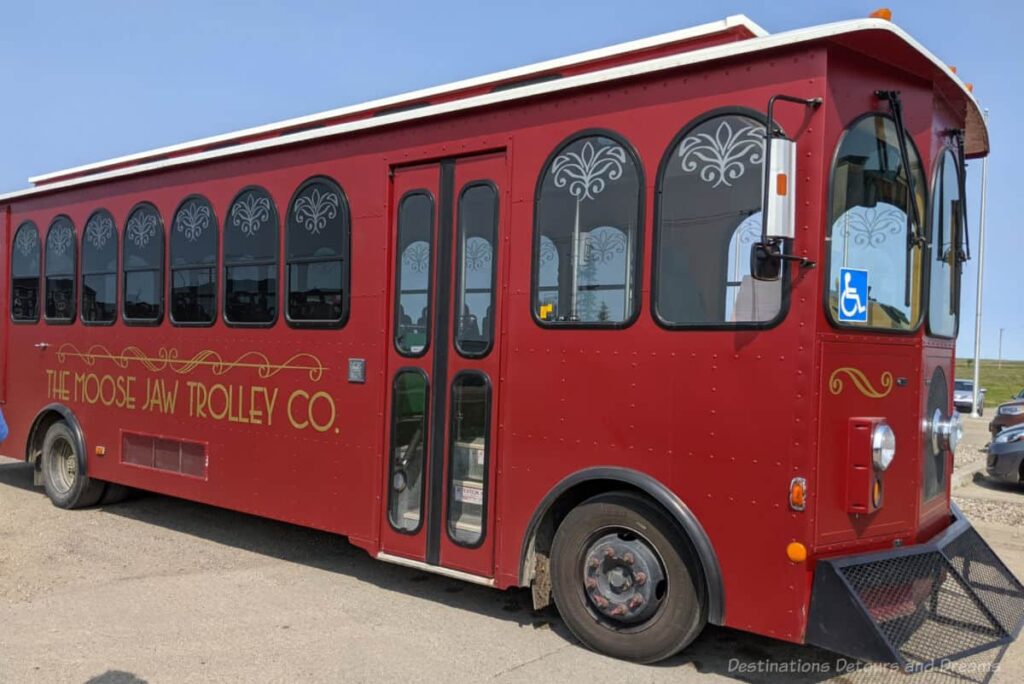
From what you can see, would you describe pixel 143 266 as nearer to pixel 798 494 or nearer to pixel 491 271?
pixel 491 271

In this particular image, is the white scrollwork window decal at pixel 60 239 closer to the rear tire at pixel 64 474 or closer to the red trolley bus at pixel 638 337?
the rear tire at pixel 64 474

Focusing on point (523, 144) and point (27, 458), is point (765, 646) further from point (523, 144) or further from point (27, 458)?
point (27, 458)

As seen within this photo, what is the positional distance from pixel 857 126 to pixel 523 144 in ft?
5.73

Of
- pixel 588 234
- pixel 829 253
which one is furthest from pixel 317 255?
pixel 829 253

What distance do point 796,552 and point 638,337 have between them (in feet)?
4.10

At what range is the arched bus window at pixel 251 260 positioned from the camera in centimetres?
620

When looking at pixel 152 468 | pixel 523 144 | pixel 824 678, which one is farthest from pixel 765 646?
pixel 152 468

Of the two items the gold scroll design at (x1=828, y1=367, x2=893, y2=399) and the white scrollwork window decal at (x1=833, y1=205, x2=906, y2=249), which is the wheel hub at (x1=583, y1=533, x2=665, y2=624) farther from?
the white scrollwork window decal at (x1=833, y1=205, x2=906, y2=249)

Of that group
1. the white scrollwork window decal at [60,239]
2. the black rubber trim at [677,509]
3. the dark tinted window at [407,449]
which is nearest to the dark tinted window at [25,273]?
the white scrollwork window decal at [60,239]

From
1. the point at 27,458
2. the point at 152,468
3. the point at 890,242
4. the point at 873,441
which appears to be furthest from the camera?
the point at 27,458

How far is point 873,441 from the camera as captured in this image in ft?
13.0

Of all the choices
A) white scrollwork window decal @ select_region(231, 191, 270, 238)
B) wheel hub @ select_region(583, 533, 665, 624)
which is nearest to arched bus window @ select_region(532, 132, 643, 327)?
wheel hub @ select_region(583, 533, 665, 624)

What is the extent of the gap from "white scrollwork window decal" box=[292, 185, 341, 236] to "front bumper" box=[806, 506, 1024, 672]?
12.2 feet

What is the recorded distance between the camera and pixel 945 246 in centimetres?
503
